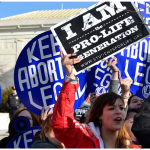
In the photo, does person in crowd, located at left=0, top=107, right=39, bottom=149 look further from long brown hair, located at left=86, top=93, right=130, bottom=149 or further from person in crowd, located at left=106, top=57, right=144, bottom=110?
long brown hair, located at left=86, top=93, right=130, bottom=149

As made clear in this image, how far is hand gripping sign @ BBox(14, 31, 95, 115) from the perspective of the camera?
3.44 meters

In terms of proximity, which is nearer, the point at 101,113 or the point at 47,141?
the point at 101,113

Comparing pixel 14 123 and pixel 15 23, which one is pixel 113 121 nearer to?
pixel 14 123

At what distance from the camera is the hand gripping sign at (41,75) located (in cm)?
344

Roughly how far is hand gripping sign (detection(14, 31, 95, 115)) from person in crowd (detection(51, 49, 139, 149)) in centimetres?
106

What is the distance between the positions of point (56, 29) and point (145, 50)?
105 centimetres

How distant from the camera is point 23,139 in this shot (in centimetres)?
321

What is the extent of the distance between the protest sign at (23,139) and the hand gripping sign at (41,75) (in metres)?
0.32

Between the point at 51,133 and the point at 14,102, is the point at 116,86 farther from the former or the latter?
the point at 14,102

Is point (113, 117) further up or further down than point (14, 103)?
further up

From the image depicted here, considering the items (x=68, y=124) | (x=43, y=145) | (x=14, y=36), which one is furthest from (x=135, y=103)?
(x=14, y=36)

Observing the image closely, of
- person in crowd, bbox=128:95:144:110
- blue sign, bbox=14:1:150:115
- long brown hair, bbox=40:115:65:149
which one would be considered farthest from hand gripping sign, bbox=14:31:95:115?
long brown hair, bbox=40:115:65:149

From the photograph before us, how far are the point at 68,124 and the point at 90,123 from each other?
0.33m

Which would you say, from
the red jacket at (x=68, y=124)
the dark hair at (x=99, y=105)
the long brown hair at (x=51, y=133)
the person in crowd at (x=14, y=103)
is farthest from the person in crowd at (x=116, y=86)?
the person in crowd at (x=14, y=103)
